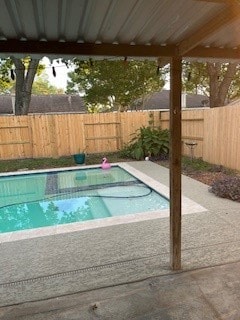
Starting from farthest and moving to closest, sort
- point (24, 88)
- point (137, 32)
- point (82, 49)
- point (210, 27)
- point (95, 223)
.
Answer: point (24, 88), point (95, 223), point (82, 49), point (137, 32), point (210, 27)

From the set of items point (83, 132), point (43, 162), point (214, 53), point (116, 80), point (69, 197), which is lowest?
point (69, 197)

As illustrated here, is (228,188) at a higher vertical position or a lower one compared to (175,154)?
lower

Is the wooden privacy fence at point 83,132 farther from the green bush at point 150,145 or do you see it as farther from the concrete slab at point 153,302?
the concrete slab at point 153,302

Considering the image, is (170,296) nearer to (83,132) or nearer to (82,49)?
(82,49)

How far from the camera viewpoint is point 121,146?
1147 cm

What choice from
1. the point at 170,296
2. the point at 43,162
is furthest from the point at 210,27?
the point at 43,162

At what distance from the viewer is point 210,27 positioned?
1924 mm

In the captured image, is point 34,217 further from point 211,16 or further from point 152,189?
point 211,16

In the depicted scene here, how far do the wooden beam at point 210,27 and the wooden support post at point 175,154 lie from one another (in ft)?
0.54

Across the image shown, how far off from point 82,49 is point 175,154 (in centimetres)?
128

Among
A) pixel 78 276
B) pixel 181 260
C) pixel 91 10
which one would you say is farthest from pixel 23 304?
pixel 91 10

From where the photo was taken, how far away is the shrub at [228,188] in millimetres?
5207

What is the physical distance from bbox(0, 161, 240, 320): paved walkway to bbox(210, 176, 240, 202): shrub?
2.01 meters

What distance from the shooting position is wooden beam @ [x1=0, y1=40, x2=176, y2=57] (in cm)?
219
